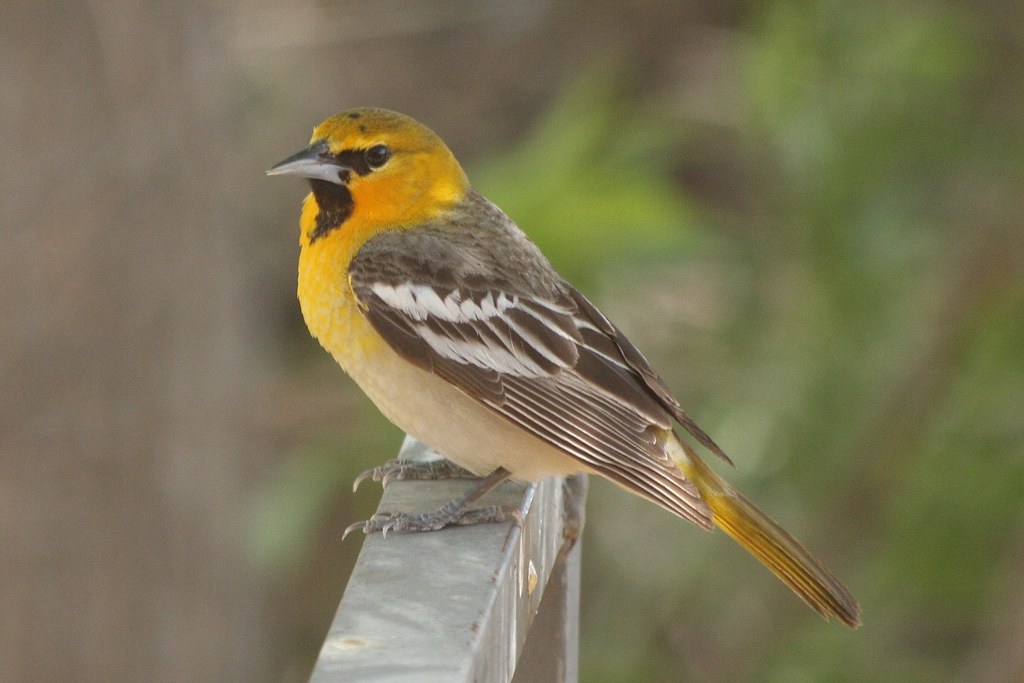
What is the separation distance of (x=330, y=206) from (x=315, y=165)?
13cm

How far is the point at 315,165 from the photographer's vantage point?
4.31 m

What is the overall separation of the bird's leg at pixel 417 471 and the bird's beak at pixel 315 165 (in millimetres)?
830

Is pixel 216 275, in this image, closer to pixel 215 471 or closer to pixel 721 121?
pixel 215 471

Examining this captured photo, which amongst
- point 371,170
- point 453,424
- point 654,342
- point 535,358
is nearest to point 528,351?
point 535,358

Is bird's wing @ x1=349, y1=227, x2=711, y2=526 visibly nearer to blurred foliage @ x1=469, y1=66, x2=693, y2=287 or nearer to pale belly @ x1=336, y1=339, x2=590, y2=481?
pale belly @ x1=336, y1=339, x2=590, y2=481

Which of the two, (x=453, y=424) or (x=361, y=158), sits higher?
(x=361, y=158)

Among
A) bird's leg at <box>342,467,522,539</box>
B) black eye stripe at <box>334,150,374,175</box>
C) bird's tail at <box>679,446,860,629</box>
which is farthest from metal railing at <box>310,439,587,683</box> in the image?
black eye stripe at <box>334,150,374,175</box>

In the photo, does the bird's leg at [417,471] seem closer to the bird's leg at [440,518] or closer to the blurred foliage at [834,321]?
the bird's leg at [440,518]

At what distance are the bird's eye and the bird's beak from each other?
8 cm

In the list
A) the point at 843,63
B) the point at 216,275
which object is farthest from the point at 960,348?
the point at 216,275

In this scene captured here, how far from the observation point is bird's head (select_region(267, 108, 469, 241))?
14.3 ft

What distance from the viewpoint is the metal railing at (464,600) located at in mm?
2375

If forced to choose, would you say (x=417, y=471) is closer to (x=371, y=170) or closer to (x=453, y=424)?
(x=453, y=424)

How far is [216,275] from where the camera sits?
699cm
